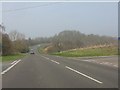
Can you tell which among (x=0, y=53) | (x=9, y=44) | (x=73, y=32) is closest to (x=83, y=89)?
(x=0, y=53)

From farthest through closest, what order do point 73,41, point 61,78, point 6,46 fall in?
point 73,41
point 6,46
point 61,78

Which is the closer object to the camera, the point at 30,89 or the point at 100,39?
the point at 30,89

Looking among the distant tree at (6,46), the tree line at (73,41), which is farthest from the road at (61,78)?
the tree line at (73,41)

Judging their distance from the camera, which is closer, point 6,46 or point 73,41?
point 6,46

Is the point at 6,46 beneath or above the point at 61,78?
beneath

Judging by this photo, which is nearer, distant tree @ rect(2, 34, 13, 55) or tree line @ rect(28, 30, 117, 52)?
distant tree @ rect(2, 34, 13, 55)

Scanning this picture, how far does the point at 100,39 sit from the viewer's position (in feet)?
465

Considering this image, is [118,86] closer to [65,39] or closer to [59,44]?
[59,44]

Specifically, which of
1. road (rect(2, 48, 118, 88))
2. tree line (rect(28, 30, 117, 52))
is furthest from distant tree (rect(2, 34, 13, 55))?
road (rect(2, 48, 118, 88))

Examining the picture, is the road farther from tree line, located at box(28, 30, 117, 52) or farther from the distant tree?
tree line, located at box(28, 30, 117, 52)

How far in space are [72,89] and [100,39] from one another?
131 meters

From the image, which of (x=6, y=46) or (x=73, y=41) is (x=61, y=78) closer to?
(x=6, y=46)

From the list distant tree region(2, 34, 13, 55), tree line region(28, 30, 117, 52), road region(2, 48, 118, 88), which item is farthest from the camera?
tree line region(28, 30, 117, 52)

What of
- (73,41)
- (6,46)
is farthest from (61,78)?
(73,41)
